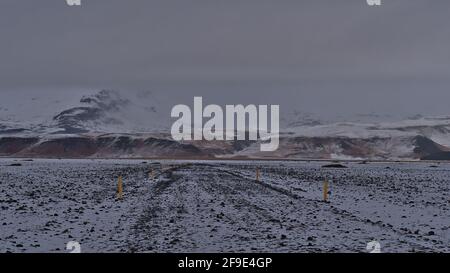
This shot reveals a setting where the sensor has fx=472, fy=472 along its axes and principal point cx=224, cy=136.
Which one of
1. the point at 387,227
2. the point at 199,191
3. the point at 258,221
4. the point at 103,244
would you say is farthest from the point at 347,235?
the point at 199,191

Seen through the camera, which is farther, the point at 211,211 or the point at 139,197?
the point at 139,197

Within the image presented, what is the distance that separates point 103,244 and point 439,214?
1661cm

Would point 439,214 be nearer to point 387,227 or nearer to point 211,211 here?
point 387,227

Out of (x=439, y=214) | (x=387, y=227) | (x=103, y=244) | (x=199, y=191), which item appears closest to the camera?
(x=103, y=244)

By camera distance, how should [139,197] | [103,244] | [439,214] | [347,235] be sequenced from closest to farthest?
[103,244] < [347,235] < [439,214] < [139,197]

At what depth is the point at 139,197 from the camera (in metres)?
30.9

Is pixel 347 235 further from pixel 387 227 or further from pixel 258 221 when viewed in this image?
pixel 258 221

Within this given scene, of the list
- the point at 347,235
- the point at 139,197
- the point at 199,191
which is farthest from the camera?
the point at 199,191
